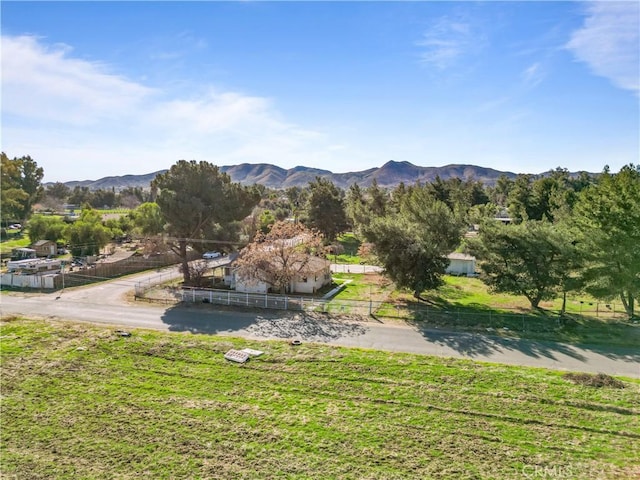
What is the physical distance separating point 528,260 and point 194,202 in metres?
22.8

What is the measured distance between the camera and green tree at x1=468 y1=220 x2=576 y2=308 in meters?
23.8

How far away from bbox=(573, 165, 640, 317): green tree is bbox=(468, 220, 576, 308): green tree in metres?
1.06

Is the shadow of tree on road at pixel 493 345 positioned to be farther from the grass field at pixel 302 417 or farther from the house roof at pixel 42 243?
the house roof at pixel 42 243

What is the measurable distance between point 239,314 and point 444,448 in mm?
15953

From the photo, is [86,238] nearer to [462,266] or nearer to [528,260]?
[462,266]

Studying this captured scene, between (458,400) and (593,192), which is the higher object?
(593,192)

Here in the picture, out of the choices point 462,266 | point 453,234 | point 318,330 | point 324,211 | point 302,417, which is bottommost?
point 302,417

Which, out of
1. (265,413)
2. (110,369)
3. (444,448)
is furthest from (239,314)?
(444,448)

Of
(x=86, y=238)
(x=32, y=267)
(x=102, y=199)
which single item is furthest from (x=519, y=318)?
(x=102, y=199)

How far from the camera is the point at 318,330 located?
22.3 metres

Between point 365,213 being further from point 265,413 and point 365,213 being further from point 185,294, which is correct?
point 265,413

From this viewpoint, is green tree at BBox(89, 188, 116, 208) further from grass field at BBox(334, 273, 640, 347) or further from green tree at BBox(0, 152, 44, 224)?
grass field at BBox(334, 273, 640, 347)

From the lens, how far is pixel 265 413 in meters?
13.9

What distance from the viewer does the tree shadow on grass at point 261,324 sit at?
21.6 metres
